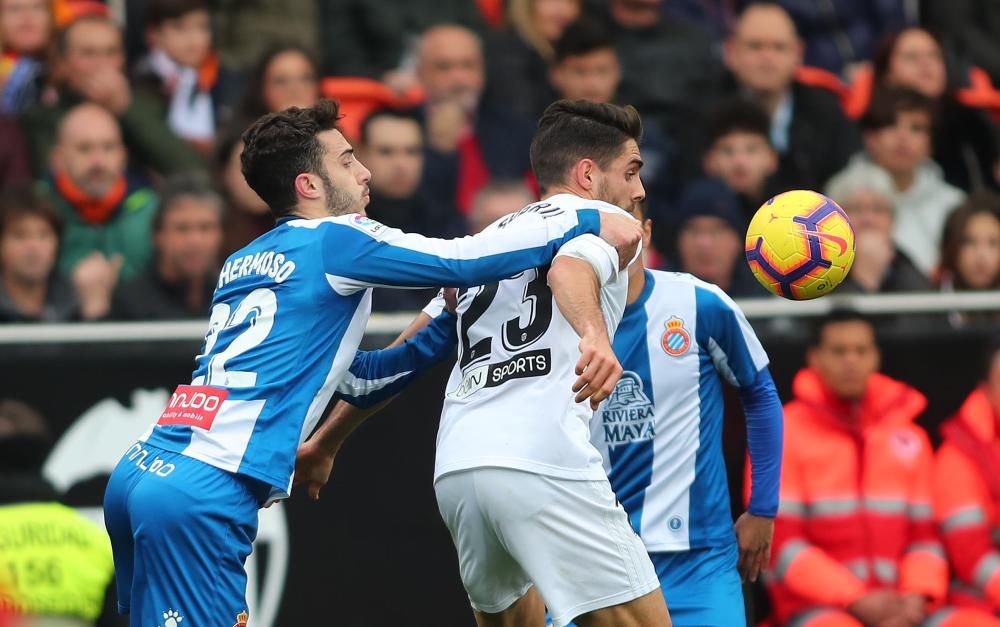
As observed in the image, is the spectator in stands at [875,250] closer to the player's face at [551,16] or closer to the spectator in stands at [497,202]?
the spectator in stands at [497,202]

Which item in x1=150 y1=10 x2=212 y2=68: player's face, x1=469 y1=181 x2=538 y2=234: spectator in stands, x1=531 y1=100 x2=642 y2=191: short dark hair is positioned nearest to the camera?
x1=531 y1=100 x2=642 y2=191: short dark hair

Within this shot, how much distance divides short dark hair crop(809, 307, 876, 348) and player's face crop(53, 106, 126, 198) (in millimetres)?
4159

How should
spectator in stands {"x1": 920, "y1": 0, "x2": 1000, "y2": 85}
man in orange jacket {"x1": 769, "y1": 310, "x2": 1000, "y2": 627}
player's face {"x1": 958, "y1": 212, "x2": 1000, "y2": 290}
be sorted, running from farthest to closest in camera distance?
1. spectator in stands {"x1": 920, "y1": 0, "x2": 1000, "y2": 85}
2. player's face {"x1": 958, "y1": 212, "x2": 1000, "y2": 290}
3. man in orange jacket {"x1": 769, "y1": 310, "x2": 1000, "y2": 627}

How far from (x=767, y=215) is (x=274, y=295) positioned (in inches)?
82.6

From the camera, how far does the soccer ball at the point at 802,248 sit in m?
6.56

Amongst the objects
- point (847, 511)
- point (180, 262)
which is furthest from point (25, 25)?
point (847, 511)

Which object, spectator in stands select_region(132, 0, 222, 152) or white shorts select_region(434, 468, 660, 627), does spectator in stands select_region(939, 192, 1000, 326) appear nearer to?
spectator in stands select_region(132, 0, 222, 152)

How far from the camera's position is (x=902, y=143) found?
11055mm

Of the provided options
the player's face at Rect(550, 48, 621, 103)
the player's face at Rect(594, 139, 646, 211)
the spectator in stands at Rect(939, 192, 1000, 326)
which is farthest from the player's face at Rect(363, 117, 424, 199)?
the player's face at Rect(594, 139, 646, 211)

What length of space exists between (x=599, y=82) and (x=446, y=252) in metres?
5.31

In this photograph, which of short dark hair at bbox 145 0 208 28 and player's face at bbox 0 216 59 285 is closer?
player's face at bbox 0 216 59 285

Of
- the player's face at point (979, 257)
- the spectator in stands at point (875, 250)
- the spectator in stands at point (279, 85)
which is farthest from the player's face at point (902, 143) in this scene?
the spectator in stands at point (279, 85)

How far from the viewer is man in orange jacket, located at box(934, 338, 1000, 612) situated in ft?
28.0

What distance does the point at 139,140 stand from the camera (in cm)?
1034
